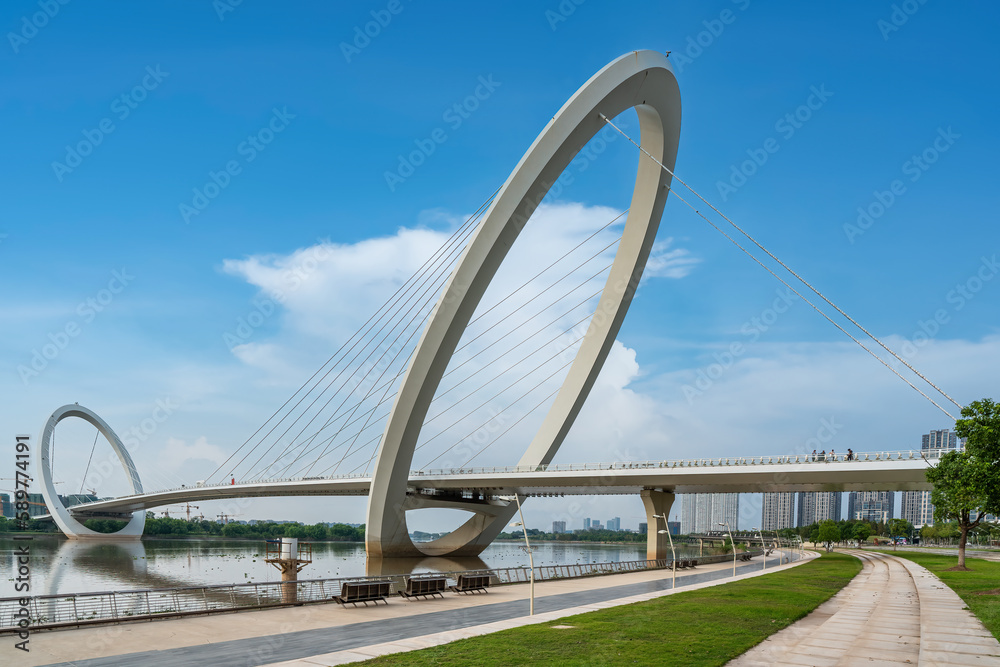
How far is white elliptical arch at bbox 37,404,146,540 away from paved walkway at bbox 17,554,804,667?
6818 cm

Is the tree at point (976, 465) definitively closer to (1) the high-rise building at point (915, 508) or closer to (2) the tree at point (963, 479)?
(2) the tree at point (963, 479)

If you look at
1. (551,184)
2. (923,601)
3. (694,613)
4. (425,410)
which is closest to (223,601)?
(694,613)

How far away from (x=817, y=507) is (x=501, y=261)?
559 ft

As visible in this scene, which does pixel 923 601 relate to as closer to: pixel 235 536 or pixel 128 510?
pixel 128 510

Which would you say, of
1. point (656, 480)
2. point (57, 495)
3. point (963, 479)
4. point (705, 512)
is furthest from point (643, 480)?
point (705, 512)

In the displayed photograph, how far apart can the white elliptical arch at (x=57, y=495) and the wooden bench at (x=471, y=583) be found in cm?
6551

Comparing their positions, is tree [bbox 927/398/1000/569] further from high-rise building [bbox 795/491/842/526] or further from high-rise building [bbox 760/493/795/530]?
high-rise building [bbox 760/493/795/530]

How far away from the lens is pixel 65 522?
70938mm

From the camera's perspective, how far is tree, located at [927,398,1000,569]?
17.3m

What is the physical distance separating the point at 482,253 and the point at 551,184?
4.67m

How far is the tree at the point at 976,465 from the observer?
56.7 feet

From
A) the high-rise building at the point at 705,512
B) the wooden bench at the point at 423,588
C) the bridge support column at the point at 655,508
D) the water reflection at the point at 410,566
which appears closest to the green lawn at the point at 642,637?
the wooden bench at the point at 423,588

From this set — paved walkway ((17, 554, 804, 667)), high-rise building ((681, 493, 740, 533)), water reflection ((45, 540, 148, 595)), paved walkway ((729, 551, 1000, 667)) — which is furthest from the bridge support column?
high-rise building ((681, 493, 740, 533))

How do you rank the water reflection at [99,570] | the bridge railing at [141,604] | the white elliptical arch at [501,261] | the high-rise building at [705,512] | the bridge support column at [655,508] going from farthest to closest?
the high-rise building at [705,512] < the bridge support column at [655,508] < the white elliptical arch at [501,261] < the water reflection at [99,570] < the bridge railing at [141,604]
